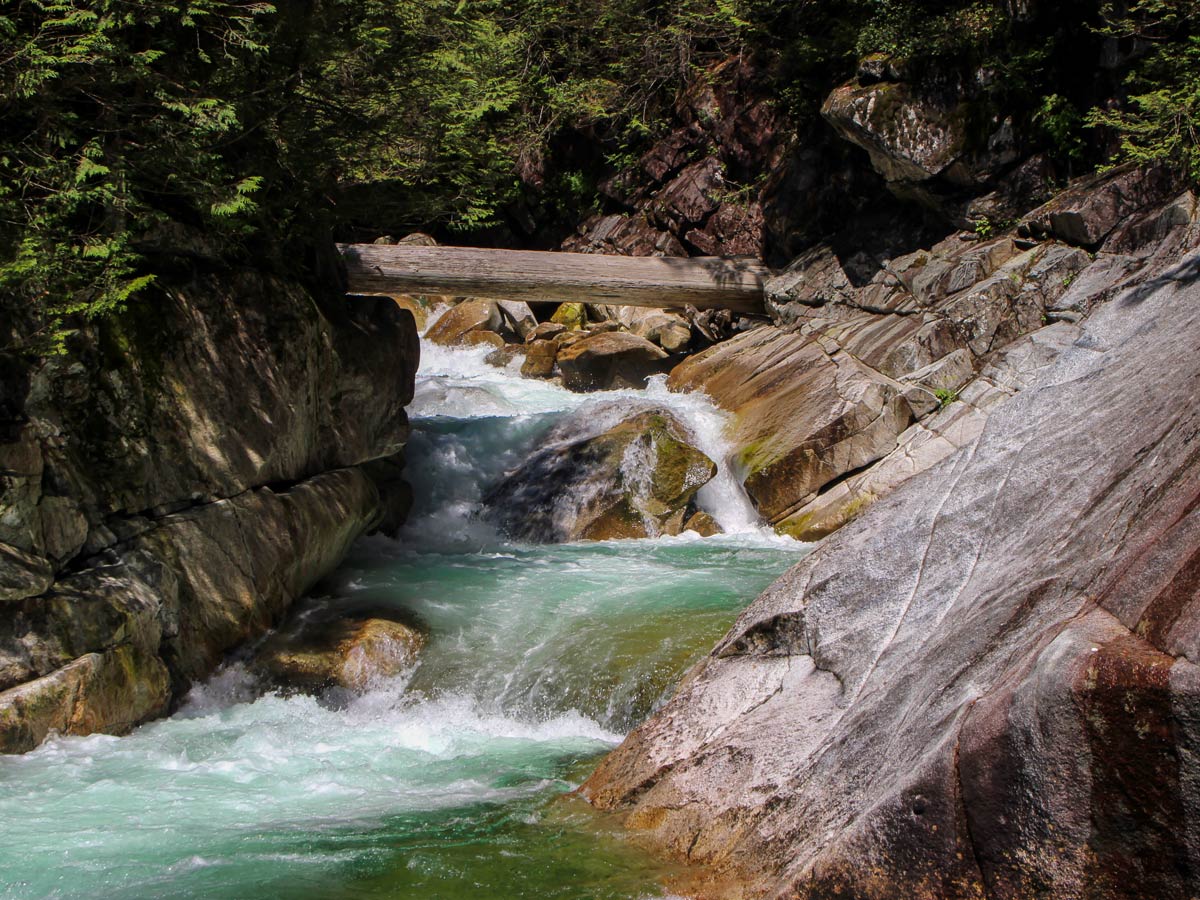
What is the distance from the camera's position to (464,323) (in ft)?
63.8

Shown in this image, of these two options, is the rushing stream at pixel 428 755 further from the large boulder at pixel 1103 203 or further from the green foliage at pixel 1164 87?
the green foliage at pixel 1164 87

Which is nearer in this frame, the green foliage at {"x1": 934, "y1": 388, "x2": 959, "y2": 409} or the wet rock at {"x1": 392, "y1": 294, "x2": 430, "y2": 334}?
the green foliage at {"x1": 934, "y1": 388, "x2": 959, "y2": 409}

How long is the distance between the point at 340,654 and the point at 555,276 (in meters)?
7.66

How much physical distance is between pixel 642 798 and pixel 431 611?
14.9ft

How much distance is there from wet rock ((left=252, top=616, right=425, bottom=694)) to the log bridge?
535cm

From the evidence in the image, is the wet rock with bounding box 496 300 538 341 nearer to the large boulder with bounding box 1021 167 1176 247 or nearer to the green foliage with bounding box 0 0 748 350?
the green foliage with bounding box 0 0 748 350

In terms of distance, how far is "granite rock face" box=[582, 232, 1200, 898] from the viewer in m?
2.56

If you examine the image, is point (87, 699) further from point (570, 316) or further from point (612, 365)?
point (570, 316)

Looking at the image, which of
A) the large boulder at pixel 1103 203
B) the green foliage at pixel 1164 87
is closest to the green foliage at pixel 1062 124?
the large boulder at pixel 1103 203

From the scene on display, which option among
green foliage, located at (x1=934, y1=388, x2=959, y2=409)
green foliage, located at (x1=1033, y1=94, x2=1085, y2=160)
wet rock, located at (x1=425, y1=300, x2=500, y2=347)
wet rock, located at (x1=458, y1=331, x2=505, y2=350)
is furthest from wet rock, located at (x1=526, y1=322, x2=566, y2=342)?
green foliage, located at (x1=1033, y1=94, x2=1085, y2=160)

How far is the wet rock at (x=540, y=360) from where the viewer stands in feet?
57.7

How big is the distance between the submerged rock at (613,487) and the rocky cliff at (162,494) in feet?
8.84

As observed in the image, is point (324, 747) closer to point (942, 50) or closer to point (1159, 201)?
point (1159, 201)

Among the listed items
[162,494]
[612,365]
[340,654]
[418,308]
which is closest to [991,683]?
[340,654]
